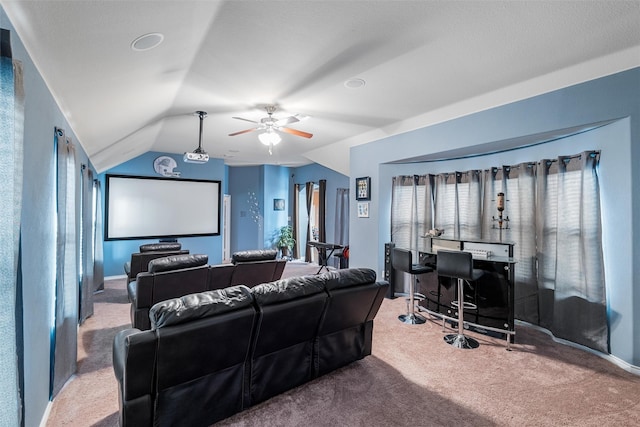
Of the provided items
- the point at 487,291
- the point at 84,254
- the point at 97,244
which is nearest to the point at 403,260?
the point at 487,291

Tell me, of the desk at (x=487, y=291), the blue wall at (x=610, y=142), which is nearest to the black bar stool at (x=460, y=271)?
the desk at (x=487, y=291)

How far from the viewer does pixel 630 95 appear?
9.21 ft

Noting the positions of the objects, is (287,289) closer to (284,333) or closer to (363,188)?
(284,333)

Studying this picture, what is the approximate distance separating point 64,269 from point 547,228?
5109mm

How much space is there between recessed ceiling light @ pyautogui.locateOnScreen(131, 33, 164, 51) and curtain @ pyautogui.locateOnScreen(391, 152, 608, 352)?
422 cm

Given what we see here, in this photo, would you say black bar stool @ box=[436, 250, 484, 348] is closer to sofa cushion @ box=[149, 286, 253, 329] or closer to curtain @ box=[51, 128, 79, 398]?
sofa cushion @ box=[149, 286, 253, 329]

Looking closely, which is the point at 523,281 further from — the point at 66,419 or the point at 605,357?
the point at 66,419

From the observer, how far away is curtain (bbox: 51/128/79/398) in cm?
237

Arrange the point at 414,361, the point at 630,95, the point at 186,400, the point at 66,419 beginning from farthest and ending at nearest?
the point at 414,361
the point at 630,95
the point at 66,419
the point at 186,400

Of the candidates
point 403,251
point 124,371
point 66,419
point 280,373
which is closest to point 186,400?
point 124,371

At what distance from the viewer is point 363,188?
5.79 metres

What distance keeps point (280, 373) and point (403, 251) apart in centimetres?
223

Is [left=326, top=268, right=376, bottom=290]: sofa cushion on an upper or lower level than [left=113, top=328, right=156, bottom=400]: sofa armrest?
upper

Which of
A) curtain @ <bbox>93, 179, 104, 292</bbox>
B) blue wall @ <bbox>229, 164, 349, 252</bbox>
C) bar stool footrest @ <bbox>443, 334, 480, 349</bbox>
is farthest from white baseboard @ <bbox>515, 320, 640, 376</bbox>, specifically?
curtain @ <bbox>93, 179, 104, 292</bbox>
